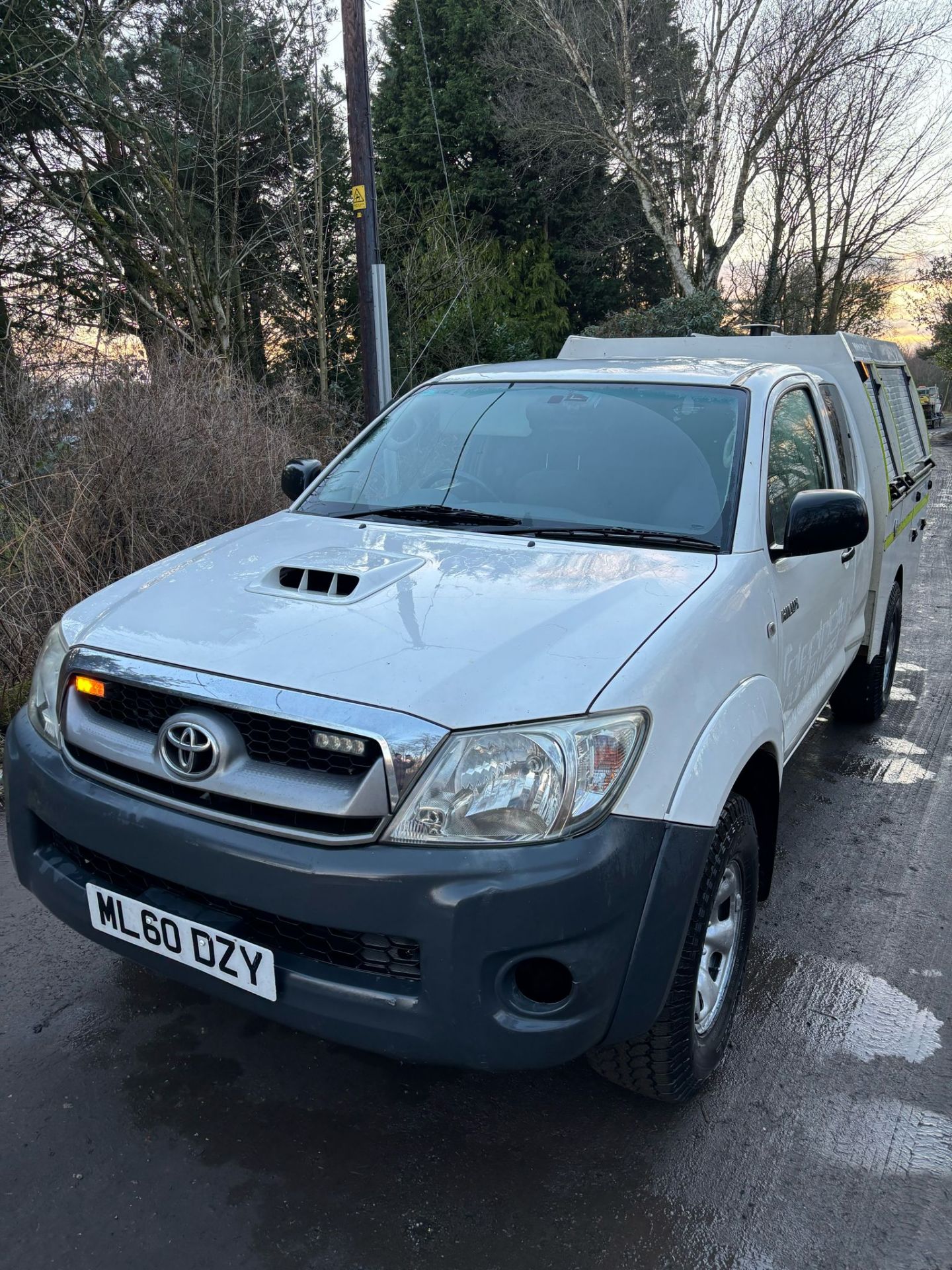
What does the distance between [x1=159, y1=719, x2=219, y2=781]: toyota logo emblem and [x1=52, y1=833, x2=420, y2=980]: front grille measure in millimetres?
265

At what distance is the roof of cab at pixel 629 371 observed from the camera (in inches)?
136

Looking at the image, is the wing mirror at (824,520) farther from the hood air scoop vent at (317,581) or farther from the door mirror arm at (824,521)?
the hood air scoop vent at (317,581)

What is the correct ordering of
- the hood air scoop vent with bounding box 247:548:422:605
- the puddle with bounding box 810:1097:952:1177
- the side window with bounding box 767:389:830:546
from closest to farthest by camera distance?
1. the puddle with bounding box 810:1097:952:1177
2. the hood air scoop vent with bounding box 247:548:422:605
3. the side window with bounding box 767:389:830:546

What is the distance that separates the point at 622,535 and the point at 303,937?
1.49 meters

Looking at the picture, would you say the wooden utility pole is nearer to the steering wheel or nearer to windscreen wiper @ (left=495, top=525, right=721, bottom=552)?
the steering wheel

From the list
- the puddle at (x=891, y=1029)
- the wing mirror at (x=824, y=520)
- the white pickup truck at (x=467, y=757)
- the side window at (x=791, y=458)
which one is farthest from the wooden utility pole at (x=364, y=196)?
the puddle at (x=891, y=1029)

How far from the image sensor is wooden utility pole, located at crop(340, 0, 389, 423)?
957 centimetres

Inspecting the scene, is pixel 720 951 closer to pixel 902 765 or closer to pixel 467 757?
pixel 467 757

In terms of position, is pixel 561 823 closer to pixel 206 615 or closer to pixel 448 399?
pixel 206 615

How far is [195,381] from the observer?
7.81 m

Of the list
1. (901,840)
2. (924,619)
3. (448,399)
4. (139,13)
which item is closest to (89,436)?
(448,399)

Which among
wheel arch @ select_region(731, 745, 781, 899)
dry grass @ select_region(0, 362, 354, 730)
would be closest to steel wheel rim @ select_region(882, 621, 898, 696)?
wheel arch @ select_region(731, 745, 781, 899)

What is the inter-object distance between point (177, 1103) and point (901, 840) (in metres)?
3.01

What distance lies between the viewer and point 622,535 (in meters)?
2.91
